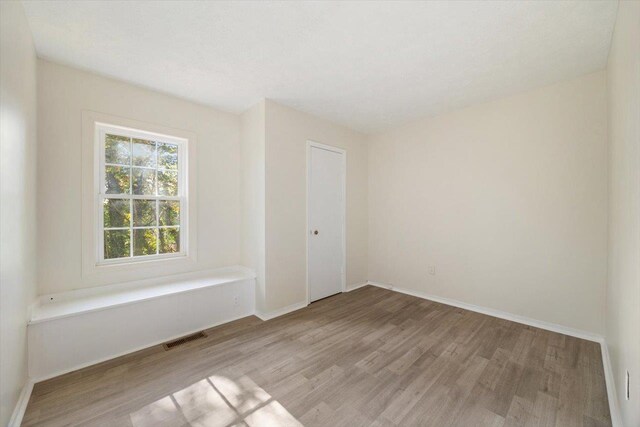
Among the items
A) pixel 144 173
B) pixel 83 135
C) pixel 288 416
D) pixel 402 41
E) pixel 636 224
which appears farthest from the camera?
pixel 144 173

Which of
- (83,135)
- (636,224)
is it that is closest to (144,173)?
(83,135)

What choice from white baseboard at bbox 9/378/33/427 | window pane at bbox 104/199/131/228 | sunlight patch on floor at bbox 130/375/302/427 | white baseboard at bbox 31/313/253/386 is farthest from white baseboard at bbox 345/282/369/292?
white baseboard at bbox 9/378/33/427

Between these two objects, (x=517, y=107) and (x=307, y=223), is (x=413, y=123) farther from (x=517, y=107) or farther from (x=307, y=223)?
(x=307, y=223)

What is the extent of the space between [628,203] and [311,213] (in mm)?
2815

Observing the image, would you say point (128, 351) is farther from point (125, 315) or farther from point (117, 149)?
point (117, 149)

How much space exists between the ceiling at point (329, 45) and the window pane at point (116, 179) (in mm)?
906

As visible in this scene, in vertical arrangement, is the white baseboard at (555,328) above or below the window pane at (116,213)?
below

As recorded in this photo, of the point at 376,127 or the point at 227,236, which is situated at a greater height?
the point at 376,127

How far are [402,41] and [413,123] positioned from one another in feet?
6.35

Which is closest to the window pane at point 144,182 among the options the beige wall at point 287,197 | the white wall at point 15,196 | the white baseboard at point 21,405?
the white wall at point 15,196

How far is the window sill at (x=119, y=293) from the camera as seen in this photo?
2.07 m

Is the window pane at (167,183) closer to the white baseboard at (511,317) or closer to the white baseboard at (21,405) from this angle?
the white baseboard at (21,405)

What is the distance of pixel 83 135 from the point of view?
7.84 feet

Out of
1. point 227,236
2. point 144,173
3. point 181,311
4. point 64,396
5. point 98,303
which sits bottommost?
point 64,396
